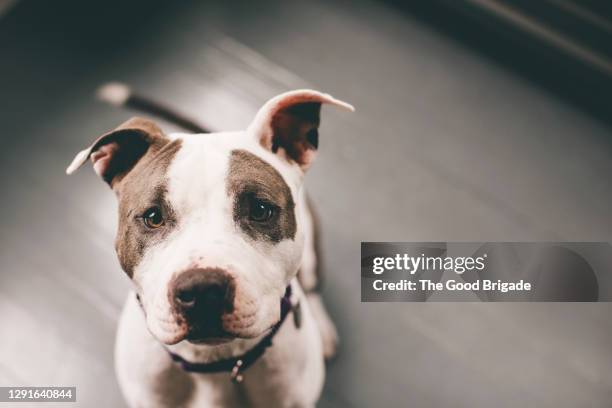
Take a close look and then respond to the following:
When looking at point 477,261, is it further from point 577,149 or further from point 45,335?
point 45,335

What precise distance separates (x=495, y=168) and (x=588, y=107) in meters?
0.50

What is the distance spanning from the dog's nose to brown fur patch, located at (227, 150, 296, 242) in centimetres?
13

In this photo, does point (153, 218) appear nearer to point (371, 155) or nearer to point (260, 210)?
point (260, 210)

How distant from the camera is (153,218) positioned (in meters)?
1.03

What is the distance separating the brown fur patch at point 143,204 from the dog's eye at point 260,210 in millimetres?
136

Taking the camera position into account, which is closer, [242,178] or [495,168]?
[242,178]

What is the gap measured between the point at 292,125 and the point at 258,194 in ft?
0.64

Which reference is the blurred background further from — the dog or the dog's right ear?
the dog's right ear

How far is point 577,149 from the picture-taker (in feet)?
7.36

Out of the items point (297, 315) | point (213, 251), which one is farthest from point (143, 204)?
point (297, 315)

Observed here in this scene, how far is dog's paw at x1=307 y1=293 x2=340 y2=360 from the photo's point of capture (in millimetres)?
1835

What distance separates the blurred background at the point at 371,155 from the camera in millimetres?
1857

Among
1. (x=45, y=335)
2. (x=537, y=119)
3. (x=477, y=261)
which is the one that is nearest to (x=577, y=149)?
(x=537, y=119)

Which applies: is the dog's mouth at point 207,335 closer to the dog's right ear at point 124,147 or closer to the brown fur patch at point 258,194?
the brown fur patch at point 258,194
